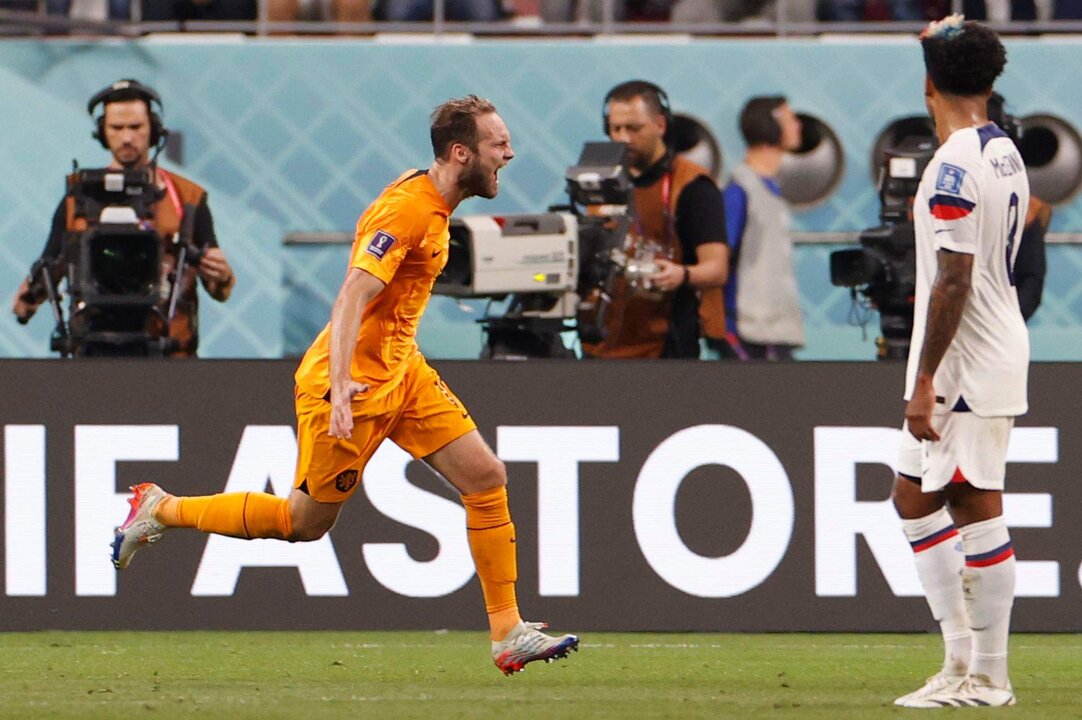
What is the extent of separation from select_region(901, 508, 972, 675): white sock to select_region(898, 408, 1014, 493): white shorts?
196 millimetres

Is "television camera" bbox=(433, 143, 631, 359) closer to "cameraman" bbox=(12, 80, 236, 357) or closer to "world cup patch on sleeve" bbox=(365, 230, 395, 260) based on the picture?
"cameraman" bbox=(12, 80, 236, 357)

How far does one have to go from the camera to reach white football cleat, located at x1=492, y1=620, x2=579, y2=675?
6105 millimetres

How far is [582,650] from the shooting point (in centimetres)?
750

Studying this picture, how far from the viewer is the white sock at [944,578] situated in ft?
18.9

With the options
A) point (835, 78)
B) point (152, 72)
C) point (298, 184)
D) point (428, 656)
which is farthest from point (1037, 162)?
point (428, 656)

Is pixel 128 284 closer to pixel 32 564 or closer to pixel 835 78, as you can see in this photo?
pixel 32 564

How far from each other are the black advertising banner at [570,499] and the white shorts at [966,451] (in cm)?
264

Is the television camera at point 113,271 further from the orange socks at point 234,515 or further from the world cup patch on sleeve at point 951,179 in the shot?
the world cup patch on sleeve at point 951,179

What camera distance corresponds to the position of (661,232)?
9.12 m

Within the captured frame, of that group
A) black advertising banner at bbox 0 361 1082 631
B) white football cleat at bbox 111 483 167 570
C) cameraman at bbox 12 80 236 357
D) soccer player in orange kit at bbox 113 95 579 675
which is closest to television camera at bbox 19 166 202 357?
cameraman at bbox 12 80 236 357

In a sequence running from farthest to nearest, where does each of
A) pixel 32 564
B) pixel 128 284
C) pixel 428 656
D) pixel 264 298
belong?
1. pixel 264 298
2. pixel 128 284
3. pixel 32 564
4. pixel 428 656

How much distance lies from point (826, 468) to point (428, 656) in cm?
196

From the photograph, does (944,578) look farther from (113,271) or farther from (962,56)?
(113,271)

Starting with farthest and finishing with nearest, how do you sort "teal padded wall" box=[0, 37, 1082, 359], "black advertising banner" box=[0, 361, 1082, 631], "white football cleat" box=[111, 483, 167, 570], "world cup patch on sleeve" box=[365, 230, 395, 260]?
1. "teal padded wall" box=[0, 37, 1082, 359]
2. "black advertising banner" box=[0, 361, 1082, 631]
3. "white football cleat" box=[111, 483, 167, 570]
4. "world cup patch on sleeve" box=[365, 230, 395, 260]
